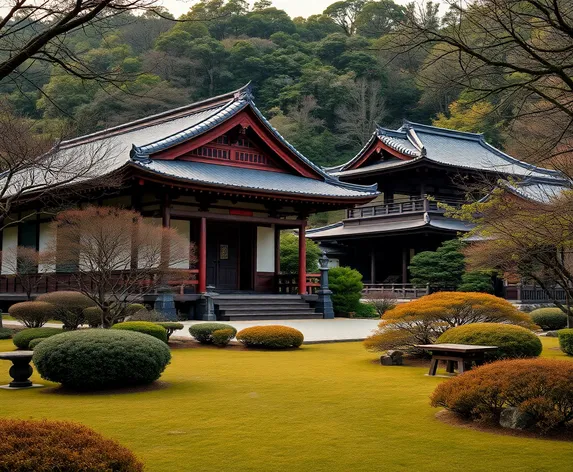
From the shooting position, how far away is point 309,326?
2481 cm

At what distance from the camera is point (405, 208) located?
4362 cm

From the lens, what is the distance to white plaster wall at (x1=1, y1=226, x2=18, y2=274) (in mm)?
30550

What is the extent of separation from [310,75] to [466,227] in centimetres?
3782

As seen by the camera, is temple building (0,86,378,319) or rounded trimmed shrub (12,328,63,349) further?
temple building (0,86,378,319)

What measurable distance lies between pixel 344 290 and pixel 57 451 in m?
27.5

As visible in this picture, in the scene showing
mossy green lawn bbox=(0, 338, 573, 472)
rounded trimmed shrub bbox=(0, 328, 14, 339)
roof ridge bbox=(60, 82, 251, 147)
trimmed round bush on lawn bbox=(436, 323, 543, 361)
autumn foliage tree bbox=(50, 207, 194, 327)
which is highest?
roof ridge bbox=(60, 82, 251, 147)

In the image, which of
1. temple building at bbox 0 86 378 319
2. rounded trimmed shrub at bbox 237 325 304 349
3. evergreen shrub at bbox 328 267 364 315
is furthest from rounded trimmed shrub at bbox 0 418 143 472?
evergreen shrub at bbox 328 267 364 315

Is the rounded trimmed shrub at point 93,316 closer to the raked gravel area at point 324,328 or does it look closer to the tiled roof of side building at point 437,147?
the raked gravel area at point 324,328

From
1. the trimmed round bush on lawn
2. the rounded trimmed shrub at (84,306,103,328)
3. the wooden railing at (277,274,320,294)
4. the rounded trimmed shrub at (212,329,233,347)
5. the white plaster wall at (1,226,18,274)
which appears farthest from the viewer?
the wooden railing at (277,274,320,294)

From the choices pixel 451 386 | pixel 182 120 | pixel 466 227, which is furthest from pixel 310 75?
pixel 451 386

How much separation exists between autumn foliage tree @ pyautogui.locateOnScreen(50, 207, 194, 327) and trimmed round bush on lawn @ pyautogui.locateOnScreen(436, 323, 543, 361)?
840 centimetres

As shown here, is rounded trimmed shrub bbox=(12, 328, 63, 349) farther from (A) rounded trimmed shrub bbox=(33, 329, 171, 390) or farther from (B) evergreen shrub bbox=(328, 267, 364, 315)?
(B) evergreen shrub bbox=(328, 267, 364, 315)

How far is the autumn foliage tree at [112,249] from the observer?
18.5m

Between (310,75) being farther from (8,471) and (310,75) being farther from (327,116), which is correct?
(8,471)
